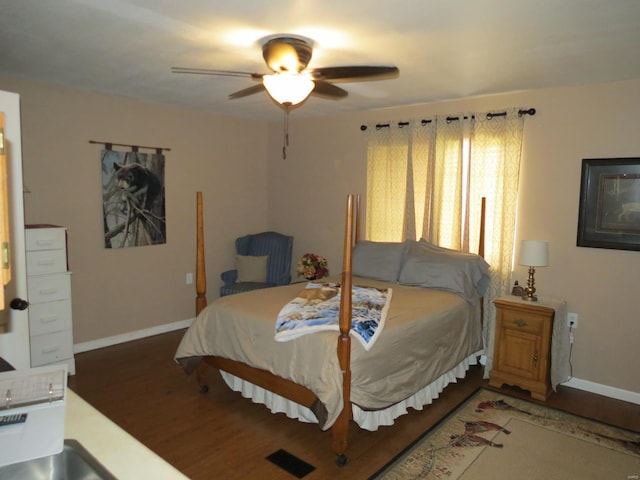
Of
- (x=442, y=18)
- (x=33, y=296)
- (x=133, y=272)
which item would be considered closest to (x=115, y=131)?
(x=133, y=272)

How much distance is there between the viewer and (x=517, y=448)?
268 centimetres

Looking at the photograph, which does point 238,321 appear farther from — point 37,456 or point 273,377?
point 37,456

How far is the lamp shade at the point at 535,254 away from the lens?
337 cm

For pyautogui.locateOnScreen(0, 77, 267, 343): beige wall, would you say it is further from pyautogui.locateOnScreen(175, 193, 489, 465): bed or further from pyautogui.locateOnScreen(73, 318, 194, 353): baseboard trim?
pyautogui.locateOnScreen(175, 193, 489, 465): bed

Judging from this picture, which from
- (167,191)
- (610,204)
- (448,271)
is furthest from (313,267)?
(610,204)

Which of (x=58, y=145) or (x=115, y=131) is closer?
(x=58, y=145)

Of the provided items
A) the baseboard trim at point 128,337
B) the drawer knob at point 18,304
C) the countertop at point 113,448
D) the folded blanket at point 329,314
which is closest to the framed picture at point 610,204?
the folded blanket at point 329,314

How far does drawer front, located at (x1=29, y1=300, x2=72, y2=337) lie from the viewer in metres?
3.45

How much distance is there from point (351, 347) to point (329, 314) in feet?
1.07

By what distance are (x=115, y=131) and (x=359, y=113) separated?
7.95 ft

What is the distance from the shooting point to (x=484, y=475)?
7.95 feet


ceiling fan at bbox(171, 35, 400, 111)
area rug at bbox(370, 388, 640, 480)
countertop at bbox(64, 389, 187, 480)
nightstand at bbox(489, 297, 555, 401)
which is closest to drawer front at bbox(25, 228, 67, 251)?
ceiling fan at bbox(171, 35, 400, 111)

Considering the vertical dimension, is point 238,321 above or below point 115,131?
below

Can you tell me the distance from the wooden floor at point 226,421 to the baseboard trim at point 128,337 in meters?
0.24
